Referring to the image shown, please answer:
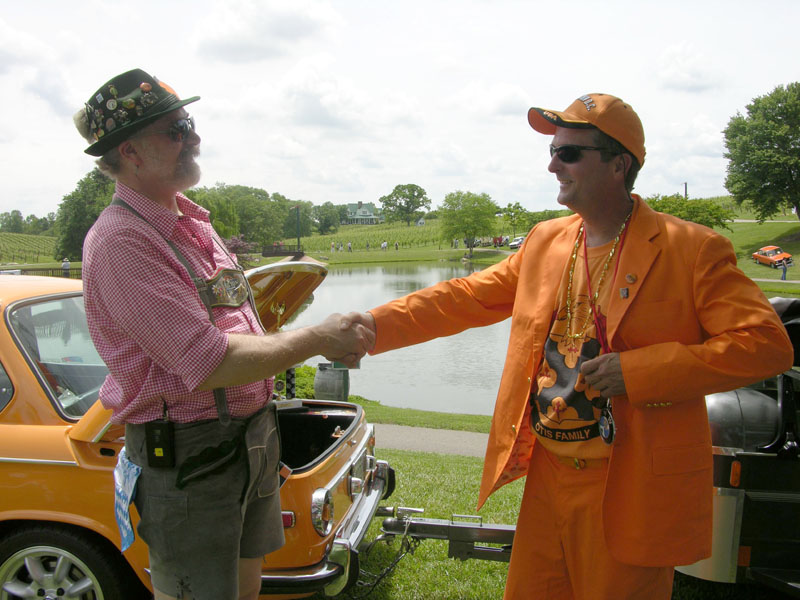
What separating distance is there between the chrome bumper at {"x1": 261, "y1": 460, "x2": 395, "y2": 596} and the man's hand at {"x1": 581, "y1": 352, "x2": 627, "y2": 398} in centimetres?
173

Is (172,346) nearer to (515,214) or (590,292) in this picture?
(590,292)

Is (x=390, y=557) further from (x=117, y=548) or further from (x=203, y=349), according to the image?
(x=203, y=349)

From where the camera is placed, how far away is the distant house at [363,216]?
582 feet

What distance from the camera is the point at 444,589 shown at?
12.9 ft

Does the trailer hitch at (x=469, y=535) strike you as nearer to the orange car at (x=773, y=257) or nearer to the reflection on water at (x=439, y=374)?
the reflection on water at (x=439, y=374)

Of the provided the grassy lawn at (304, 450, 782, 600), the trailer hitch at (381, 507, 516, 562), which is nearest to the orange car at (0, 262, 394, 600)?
the trailer hitch at (381, 507, 516, 562)

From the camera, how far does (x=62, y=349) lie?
143 inches

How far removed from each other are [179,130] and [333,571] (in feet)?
7.33

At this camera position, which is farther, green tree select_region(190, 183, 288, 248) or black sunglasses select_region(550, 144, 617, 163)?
green tree select_region(190, 183, 288, 248)

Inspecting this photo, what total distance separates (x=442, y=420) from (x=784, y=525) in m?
7.18

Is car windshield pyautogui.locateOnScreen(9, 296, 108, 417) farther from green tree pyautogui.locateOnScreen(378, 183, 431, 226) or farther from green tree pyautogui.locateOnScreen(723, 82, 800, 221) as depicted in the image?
green tree pyautogui.locateOnScreen(378, 183, 431, 226)

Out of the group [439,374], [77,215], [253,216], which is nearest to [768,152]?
[439,374]

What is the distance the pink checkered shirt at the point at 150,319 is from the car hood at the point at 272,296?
2.69ft

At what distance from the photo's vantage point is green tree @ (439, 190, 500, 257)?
88250 millimetres
